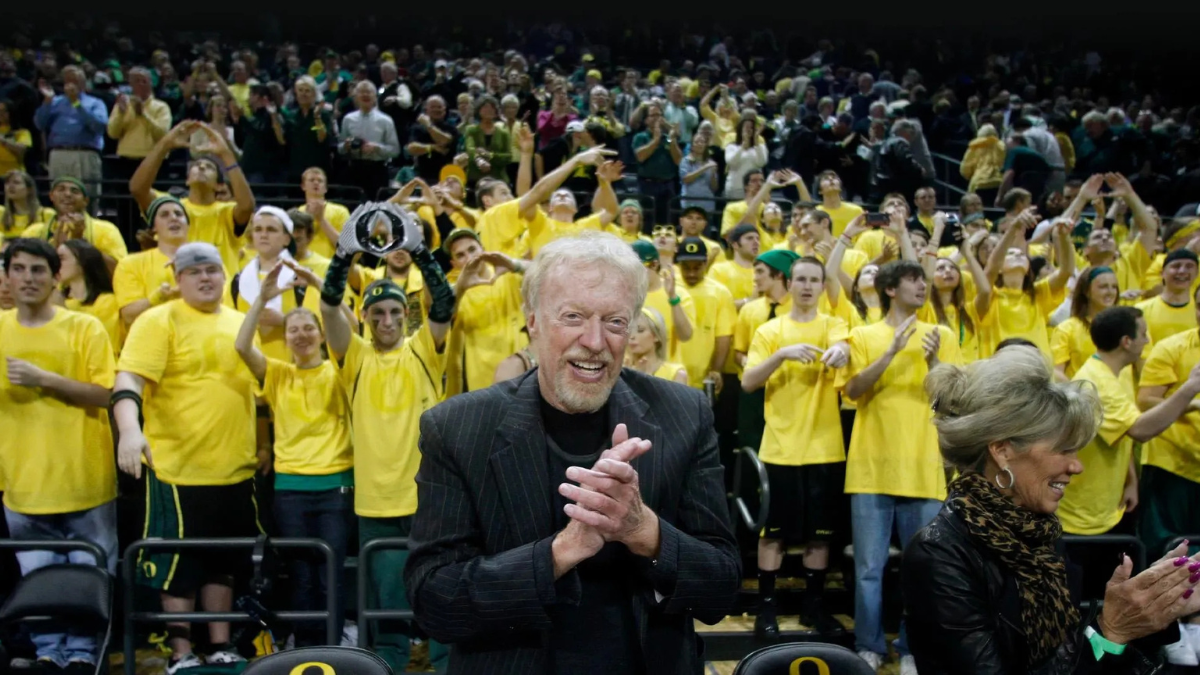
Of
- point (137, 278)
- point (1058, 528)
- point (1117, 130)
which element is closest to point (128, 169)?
point (137, 278)

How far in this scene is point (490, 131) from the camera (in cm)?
1053

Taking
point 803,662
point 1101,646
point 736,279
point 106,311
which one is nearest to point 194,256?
point 106,311

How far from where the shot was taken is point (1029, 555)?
7.79ft

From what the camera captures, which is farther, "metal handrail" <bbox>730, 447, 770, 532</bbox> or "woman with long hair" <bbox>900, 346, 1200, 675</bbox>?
"metal handrail" <bbox>730, 447, 770, 532</bbox>

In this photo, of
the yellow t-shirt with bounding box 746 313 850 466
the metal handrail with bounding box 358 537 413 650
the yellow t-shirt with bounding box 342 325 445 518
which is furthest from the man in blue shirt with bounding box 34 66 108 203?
the yellow t-shirt with bounding box 746 313 850 466

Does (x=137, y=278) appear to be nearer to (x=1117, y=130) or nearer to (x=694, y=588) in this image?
(x=694, y=588)

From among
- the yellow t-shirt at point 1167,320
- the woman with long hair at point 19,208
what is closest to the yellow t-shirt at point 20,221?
the woman with long hair at point 19,208

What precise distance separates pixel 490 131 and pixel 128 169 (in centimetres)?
363

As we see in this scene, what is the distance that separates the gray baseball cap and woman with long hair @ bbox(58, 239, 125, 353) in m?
1.22

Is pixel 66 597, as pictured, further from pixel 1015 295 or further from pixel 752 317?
pixel 1015 295

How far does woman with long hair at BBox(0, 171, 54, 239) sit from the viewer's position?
7422mm

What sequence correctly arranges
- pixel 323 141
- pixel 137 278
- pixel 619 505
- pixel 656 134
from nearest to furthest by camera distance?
1. pixel 619 505
2. pixel 137 278
3. pixel 323 141
4. pixel 656 134

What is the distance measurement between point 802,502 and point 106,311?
3900 mm

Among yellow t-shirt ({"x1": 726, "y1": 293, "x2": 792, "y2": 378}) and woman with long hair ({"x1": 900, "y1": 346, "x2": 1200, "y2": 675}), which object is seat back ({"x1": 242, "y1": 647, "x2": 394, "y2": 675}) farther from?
yellow t-shirt ({"x1": 726, "y1": 293, "x2": 792, "y2": 378})
